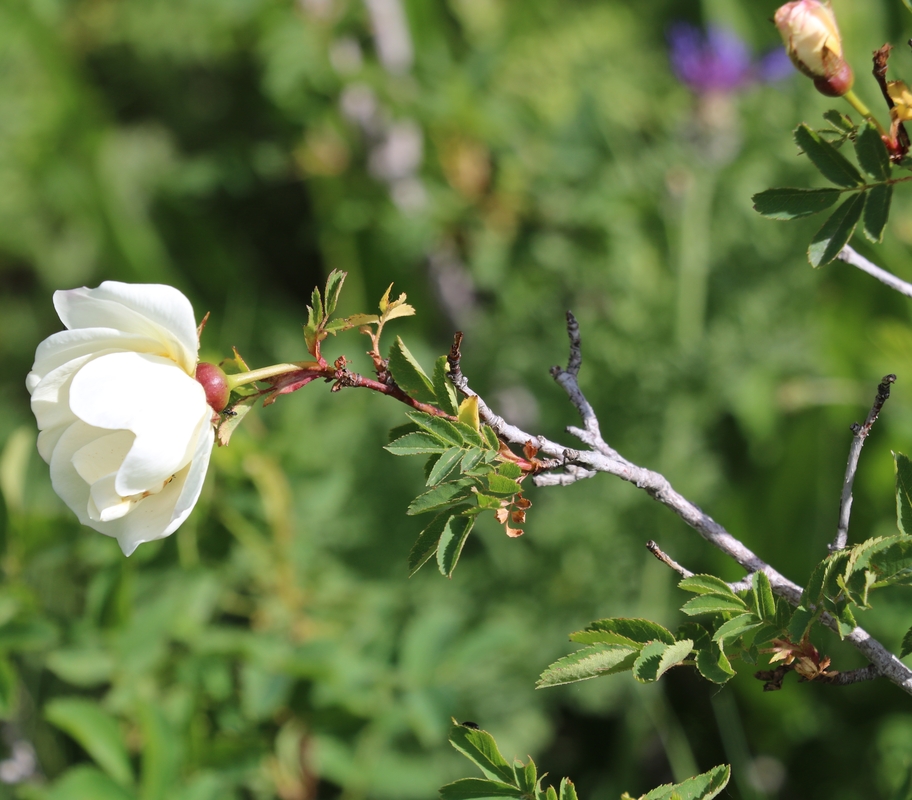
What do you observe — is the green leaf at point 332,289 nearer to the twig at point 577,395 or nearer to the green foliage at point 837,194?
the twig at point 577,395

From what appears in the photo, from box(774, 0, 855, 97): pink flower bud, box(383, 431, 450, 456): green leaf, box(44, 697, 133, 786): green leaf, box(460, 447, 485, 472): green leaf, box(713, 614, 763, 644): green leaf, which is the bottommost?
box(44, 697, 133, 786): green leaf

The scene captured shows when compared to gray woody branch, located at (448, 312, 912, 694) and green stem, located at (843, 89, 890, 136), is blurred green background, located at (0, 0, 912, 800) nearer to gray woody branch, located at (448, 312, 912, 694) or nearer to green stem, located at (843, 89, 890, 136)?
gray woody branch, located at (448, 312, 912, 694)

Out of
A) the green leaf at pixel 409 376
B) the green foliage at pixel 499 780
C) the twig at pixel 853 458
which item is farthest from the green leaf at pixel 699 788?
the green leaf at pixel 409 376

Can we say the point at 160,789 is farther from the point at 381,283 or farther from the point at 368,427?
the point at 381,283

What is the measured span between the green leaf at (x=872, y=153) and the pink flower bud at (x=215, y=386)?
0.37 m

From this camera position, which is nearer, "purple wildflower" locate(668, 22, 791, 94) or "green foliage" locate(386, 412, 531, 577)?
A: "green foliage" locate(386, 412, 531, 577)

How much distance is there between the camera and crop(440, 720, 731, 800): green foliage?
0.45 metres

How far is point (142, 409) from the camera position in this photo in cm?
39

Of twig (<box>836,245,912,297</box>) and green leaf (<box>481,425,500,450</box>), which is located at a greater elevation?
twig (<box>836,245,912,297</box>)

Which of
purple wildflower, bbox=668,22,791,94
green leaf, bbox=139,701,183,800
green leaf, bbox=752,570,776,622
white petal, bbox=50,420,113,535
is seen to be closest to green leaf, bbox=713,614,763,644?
green leaf, bbox=752,570,776,622

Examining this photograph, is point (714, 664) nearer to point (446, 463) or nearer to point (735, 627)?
point (735, 627)

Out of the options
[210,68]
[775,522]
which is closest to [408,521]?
[775,522]

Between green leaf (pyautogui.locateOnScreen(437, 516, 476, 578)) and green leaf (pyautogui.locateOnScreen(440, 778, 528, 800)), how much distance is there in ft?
0.41

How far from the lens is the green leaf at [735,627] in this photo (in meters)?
0.42
